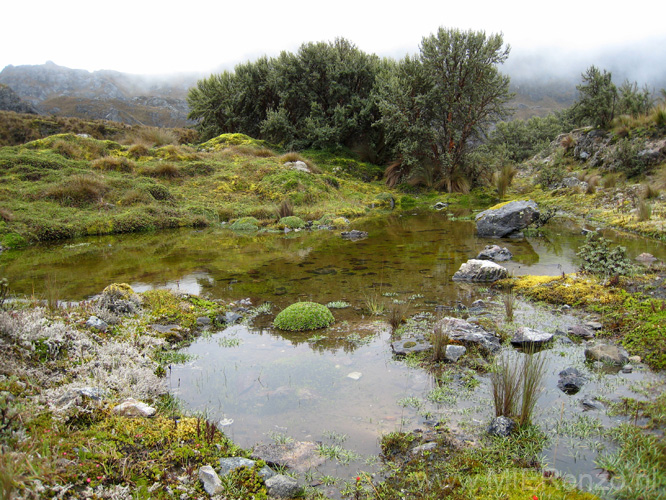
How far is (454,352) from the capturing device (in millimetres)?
4727

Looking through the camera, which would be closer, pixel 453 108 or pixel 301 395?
pixel 301 395

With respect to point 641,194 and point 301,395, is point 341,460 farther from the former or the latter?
point 641,194

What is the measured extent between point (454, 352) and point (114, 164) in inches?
809

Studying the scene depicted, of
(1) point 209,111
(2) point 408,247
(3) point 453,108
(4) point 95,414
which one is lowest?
(2) point 408,247

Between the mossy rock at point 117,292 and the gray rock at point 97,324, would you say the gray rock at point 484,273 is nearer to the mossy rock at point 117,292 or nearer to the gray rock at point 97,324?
the mossy rock at point 117,292

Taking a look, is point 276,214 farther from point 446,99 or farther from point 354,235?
point 446,99

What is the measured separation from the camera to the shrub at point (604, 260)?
662 cm

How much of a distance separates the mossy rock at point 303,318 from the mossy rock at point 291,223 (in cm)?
1087

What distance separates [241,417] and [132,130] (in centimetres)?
3604

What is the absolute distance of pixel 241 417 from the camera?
377cm

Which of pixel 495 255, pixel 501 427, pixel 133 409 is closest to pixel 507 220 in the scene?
pixel 495 255

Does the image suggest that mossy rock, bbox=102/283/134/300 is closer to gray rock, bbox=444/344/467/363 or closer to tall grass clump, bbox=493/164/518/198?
gray rock, bbox=444/344/467/363

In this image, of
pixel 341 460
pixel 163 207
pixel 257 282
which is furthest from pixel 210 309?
pixel 163 207

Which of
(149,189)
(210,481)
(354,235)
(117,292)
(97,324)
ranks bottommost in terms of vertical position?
(354,235)
